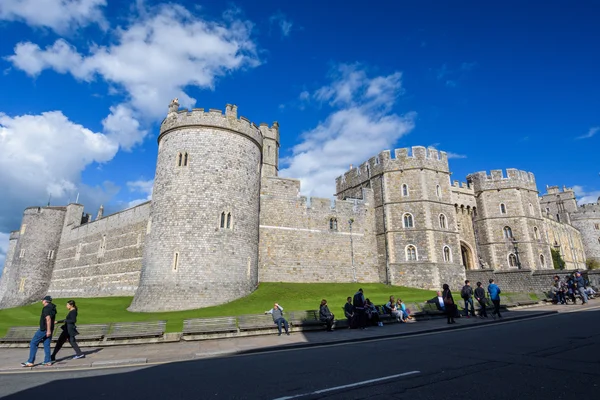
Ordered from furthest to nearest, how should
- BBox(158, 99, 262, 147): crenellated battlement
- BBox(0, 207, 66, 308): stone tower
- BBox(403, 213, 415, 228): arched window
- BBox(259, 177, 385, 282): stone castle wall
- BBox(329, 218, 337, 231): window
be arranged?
BBox(0, 207, 66, 308): stone tower < BBox(403, 213, 415, 228): arched window < BBox(329, 218, 337, 231): window < BBox(259, 177, 385, 282): stone castle wall < BBox(158, 99, 262, 147): crenellated battlement

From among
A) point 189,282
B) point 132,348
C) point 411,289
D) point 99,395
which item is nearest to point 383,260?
point 411,289

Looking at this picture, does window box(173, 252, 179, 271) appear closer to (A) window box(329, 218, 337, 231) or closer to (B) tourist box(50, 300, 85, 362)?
(B) tourist box(50, 300, 85, 362)

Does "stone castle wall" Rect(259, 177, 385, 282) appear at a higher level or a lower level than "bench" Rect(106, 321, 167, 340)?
higher

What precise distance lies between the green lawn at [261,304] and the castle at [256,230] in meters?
1.13

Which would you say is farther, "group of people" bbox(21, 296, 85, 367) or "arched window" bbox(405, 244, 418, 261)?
"arched window" bbox(405, 244, 418, 261)

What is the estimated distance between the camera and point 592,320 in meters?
11.6

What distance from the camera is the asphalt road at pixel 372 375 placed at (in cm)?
509

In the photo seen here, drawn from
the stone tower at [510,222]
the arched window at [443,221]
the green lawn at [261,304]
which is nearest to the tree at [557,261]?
the stone tower at [510,222]

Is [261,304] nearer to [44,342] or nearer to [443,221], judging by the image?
[44,342]

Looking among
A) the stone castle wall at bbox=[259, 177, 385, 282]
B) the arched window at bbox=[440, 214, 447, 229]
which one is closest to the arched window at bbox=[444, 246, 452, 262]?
the arched window at bbox=[440, 214, 447, 229]

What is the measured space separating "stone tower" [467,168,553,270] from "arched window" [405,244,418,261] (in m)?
10.7

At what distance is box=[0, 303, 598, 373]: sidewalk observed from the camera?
8.67 meters

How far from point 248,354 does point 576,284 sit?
18613 mm

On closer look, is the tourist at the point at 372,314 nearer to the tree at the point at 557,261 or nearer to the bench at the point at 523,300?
the bench at the point at 523,300
